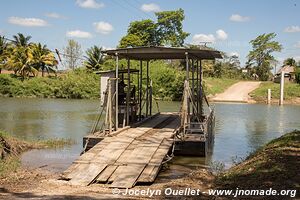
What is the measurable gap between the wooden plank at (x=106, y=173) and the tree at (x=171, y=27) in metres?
55.0

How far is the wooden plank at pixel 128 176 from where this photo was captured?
25.4 feet

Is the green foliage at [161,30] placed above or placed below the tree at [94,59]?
above

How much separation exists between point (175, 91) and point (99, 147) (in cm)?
3446

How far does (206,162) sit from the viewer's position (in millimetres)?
11898

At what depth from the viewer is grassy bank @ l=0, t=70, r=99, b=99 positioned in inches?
1875

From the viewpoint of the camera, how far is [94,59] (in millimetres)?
49344

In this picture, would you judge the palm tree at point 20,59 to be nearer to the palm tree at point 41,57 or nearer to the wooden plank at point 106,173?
the palm tree at point 41,57

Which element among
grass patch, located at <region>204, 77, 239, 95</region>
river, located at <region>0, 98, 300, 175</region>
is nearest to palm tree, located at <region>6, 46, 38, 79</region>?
grass patch, located at <region>204, 77, 239, 95</region>

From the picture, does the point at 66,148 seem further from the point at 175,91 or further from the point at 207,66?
the point at 207,66

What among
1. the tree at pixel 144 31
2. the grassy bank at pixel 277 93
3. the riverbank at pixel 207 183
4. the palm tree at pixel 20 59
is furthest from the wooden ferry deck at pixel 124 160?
the tree at pixel 144 31

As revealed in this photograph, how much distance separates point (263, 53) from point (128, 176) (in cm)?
5983

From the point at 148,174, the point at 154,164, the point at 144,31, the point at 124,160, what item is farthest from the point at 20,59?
the point at 148,174

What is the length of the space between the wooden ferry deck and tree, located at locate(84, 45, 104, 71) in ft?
121

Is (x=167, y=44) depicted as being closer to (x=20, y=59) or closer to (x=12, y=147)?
(x=20, y=59)
